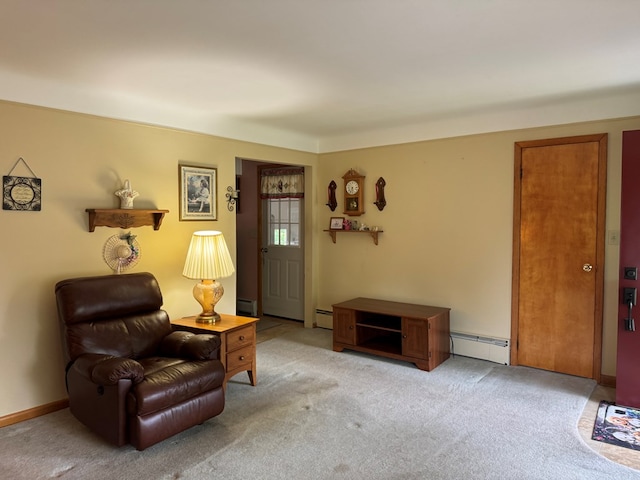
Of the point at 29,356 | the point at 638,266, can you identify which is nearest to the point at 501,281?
the point at 638,266

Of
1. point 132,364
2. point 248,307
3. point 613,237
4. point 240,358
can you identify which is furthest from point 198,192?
point 613,237

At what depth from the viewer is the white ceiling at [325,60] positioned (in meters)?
2.12

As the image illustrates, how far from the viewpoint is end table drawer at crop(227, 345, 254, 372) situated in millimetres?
3496

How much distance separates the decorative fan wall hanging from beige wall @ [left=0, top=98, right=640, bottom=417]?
2.2 inches

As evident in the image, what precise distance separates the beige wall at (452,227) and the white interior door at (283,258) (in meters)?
0.76

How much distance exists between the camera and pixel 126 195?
11.8ft

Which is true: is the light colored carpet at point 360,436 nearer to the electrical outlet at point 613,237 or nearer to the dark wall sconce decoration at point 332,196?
the electrical outlet at point 613,237

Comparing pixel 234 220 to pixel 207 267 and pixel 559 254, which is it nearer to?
pixel 207 267

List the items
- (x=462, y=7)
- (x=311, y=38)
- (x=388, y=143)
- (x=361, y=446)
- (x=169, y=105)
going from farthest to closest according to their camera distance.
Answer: (x=388, y=143) → (x=169, y=105) → (x=361, y=446) → (x=311, y=38) → (x=462, y=7)

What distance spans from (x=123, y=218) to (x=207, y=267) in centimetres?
76

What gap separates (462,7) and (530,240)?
8.64 feet

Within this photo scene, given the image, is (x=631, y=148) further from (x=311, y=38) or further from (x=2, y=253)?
(x=2, y=253)

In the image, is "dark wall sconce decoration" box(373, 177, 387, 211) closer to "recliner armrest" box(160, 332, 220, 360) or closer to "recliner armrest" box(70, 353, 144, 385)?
"recliner armrest" box(160, 332, 220, 360)

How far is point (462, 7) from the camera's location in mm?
2062
